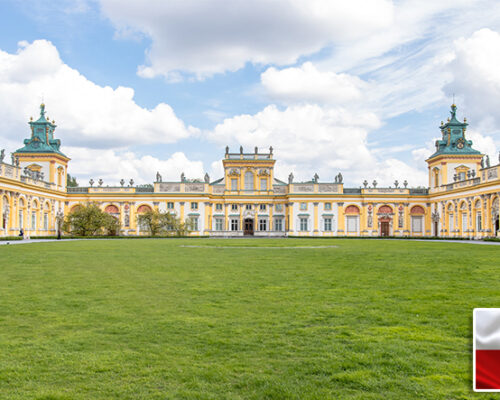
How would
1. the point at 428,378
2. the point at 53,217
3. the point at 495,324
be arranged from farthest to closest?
1. the point at 53,217
2. the point at 428,378
3. the point at 495,324

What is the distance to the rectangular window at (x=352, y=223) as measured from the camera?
62647 mm

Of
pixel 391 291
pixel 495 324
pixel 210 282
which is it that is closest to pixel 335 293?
pixel 391 291

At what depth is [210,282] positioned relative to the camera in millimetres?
11977

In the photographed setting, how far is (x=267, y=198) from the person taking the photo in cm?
6500

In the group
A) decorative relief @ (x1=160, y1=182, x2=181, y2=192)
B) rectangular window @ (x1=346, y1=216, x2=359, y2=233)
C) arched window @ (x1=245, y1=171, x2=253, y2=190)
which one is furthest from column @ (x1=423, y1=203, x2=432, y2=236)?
decorative relief @ (x1=160, y1=182, x2=181, y2=192)

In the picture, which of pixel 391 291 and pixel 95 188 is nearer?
pixel 391 291

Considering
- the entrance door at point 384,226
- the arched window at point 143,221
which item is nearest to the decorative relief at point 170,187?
the arched window at point 143,221

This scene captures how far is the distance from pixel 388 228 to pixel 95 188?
42182 millimetres

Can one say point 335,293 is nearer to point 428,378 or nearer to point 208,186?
point 428,378

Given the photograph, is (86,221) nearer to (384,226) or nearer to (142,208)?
(142,208)

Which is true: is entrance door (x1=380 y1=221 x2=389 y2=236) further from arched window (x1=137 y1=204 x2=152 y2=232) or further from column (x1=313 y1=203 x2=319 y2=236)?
arched window (x1=137 y1=204 x2=152 y2=232)

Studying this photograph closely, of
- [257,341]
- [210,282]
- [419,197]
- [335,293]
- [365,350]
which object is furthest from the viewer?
[419,197]

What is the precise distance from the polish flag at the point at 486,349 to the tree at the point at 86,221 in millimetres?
56163

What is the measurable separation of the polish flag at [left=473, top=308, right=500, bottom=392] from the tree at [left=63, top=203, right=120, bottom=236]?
56.2 metres
